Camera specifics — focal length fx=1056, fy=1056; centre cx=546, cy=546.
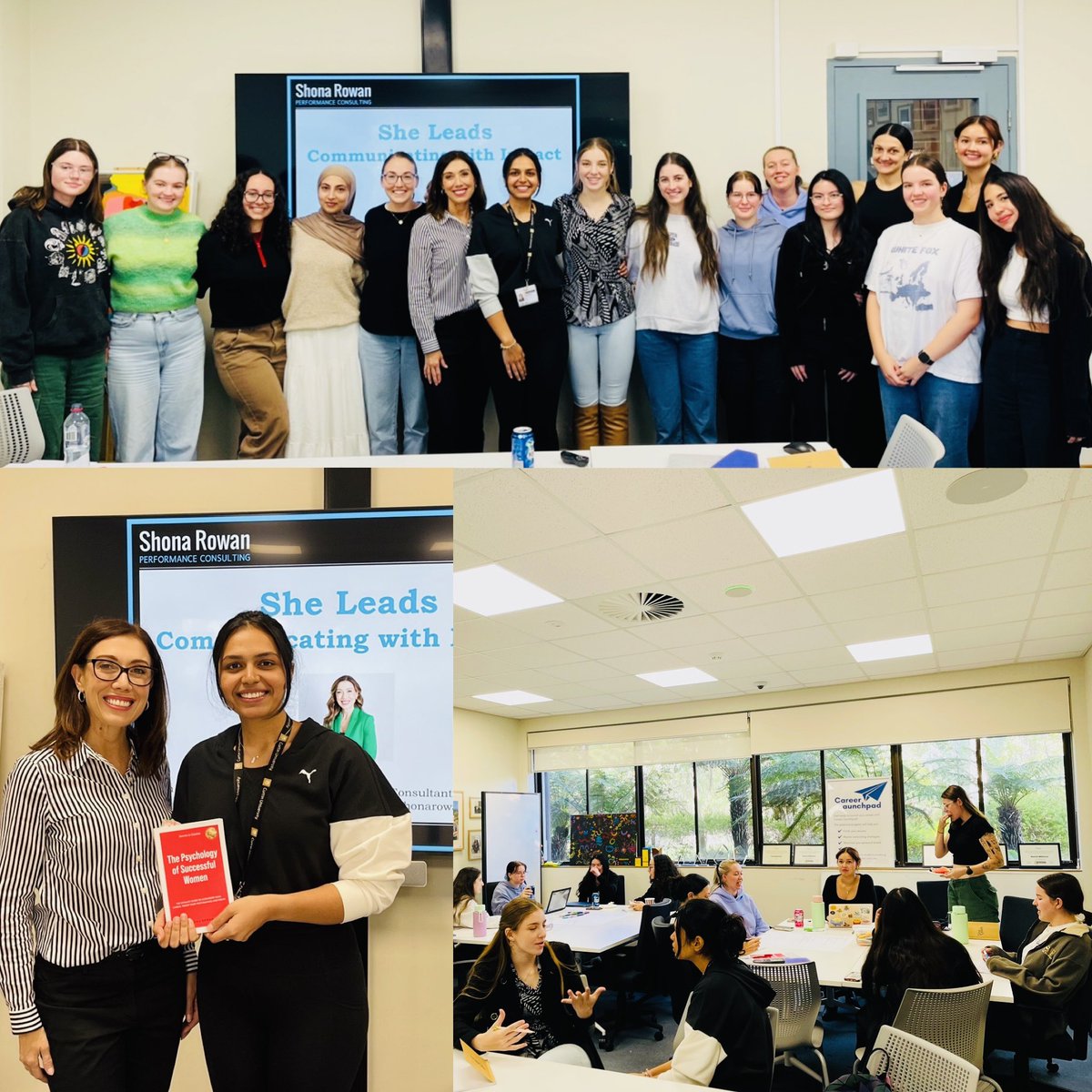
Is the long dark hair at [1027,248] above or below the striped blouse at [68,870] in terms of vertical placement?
above

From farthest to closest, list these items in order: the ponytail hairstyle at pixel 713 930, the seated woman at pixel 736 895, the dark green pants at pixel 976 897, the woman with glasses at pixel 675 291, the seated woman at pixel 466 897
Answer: the dark green pants at pixel 976 897 → the seated woman at pixel 466 897 → the seated woman at pixel 736 895 → the woman with glasses at pixel 675 291 → the ponytail hairstyle at pixel 713 930

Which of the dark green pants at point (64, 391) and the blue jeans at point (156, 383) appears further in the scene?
the blue jeans at point (156, 383)

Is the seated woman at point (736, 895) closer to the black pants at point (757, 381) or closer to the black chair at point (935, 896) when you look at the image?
the black chair at point (935, 896)

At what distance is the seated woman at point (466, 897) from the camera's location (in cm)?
703

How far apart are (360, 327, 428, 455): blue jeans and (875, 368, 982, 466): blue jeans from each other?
203 centimetres

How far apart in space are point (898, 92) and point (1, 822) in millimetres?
5110

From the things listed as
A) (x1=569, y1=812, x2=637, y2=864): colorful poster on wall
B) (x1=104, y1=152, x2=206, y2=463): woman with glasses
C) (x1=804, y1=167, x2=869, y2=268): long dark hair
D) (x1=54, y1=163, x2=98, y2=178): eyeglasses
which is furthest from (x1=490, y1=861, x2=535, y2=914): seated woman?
(x1=54, y1=163, x2=98, y2=178): eyeglasses

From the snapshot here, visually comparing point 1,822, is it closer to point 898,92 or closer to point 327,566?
point 327,566

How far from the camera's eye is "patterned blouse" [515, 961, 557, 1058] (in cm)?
374

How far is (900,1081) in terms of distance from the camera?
4.04m

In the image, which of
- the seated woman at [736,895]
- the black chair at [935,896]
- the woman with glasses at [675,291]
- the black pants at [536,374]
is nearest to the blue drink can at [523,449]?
the black pants at [536,374]

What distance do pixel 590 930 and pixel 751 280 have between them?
482 centimetres

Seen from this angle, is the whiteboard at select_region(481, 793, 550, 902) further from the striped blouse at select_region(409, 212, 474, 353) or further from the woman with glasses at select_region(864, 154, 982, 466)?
the woman with glasses at select_region(864, 154, 982, 466)

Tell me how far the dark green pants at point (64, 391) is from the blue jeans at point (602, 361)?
204cm
